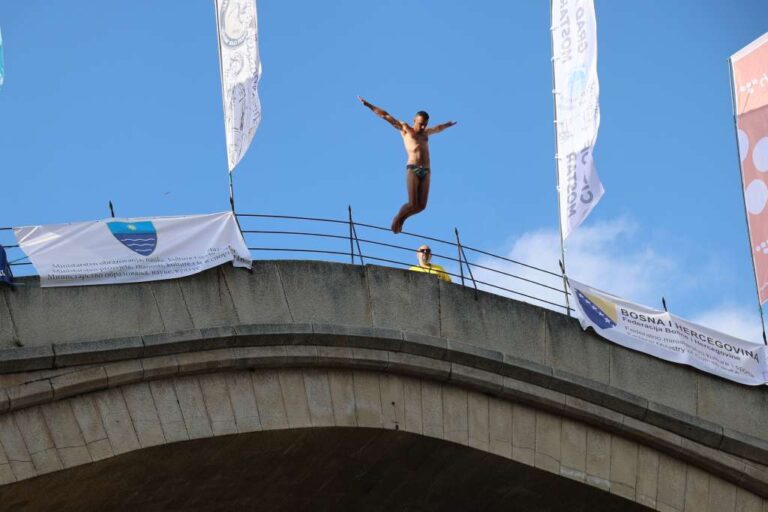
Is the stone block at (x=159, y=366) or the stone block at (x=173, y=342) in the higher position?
Result: the stone block at (x=173, y=342)

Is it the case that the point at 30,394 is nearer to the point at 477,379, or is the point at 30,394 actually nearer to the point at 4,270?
the point at 4,270

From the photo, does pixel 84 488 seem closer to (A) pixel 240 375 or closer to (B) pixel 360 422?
(A) pixel 240 375

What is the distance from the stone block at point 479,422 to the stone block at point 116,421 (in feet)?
16.3

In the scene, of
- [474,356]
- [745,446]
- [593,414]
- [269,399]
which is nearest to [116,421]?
[269,399]

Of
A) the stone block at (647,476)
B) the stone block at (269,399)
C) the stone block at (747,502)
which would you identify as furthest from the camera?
the stone block at (747,502)

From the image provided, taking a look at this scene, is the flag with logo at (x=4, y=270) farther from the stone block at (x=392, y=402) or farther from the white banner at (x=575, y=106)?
the white banner at (x=575, y=106)

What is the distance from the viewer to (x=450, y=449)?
21.6m

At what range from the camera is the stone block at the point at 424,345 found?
2103 cm

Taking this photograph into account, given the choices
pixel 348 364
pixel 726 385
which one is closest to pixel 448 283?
pixel 348 364

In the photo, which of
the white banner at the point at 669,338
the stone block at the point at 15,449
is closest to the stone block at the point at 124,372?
the stone block at the point at 15,449

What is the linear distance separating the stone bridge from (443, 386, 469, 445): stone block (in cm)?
3

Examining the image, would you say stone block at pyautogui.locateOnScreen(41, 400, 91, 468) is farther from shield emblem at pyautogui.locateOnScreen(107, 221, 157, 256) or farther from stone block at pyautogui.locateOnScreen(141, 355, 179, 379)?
shield emblem at pyautogui.locateOnScreen(107, 221, 157, 256)

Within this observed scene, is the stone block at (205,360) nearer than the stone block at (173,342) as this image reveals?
No

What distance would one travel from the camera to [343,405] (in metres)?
20.6
